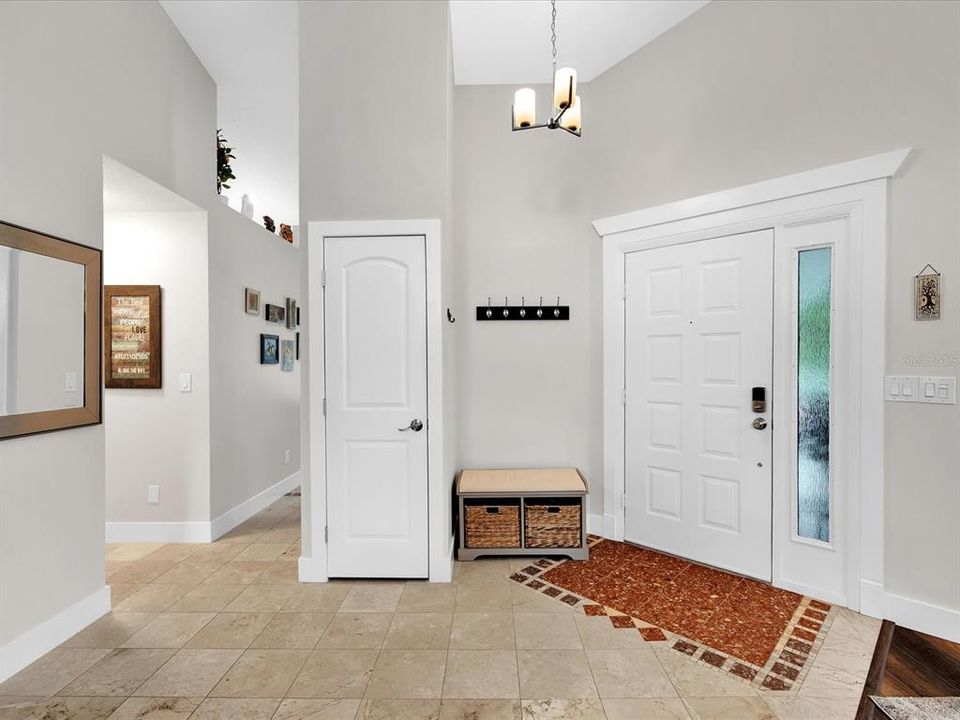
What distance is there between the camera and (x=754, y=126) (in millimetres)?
3002

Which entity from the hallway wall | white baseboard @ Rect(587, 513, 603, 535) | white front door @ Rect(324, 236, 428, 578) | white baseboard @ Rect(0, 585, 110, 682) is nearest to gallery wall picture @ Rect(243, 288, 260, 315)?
the hallway wall

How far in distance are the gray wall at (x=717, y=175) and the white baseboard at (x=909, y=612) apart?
0.05 metres

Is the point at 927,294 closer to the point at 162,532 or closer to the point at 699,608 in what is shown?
the point at 699,608

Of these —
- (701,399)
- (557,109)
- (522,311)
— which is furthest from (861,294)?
(522,311)

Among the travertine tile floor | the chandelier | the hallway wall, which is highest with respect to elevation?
the chandelier

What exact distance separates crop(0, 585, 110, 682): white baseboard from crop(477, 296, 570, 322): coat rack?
113 inches

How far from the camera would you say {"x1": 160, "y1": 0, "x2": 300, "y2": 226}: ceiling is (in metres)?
3.24

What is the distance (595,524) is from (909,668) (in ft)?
6.34

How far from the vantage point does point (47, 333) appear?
238cm

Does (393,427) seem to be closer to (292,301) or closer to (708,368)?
(708,368)

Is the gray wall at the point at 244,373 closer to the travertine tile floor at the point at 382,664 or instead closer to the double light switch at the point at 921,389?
the travertine tile floor at the point at 382,664

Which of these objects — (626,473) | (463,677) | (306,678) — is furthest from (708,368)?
(306,678)

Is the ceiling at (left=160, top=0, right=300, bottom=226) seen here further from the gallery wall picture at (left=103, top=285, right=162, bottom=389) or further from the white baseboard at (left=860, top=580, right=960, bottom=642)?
the white baseboard at (left=860, top=580, right=960, bottom=642)

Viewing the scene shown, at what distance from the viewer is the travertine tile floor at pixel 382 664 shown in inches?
75.7
